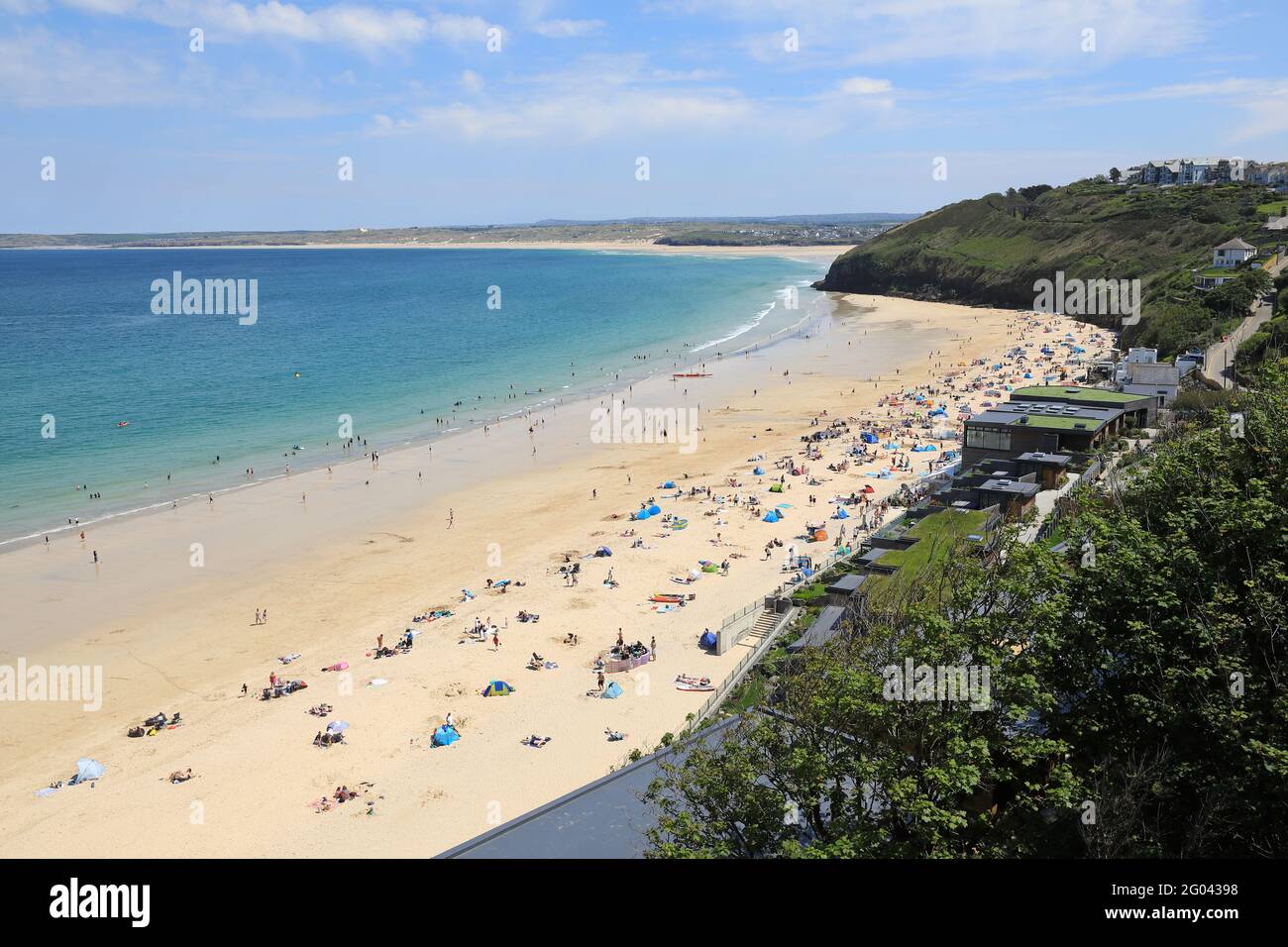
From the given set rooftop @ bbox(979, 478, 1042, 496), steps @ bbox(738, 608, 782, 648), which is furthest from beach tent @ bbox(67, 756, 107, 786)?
rooftop @ bbox(979, 478, 1042, 496)

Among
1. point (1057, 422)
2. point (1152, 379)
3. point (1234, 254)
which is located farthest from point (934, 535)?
point (1234, 254)

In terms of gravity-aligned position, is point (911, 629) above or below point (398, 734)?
above

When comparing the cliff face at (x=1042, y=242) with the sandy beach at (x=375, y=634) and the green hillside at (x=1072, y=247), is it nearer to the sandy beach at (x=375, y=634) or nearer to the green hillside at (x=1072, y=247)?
the green hillside at (x=1072, y=247)

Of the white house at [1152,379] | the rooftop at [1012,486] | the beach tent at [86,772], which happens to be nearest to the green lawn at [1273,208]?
the white house at [1152,379]

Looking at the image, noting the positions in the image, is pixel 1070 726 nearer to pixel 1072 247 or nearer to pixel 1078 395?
pixel 1078 395

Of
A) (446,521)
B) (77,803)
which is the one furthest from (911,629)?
(446,521)
